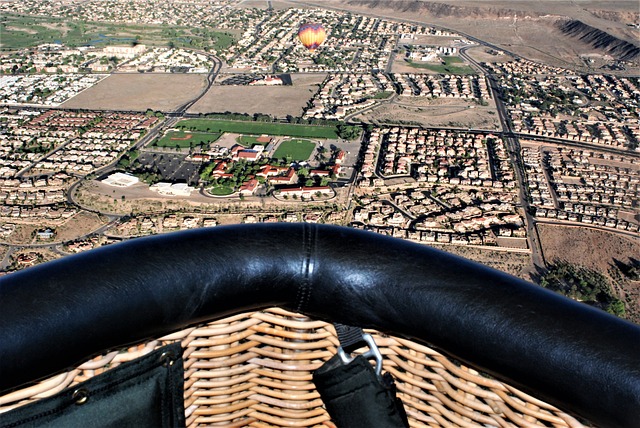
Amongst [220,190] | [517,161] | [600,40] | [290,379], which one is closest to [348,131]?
[517,161]

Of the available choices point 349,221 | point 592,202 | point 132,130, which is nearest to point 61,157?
point 132,130

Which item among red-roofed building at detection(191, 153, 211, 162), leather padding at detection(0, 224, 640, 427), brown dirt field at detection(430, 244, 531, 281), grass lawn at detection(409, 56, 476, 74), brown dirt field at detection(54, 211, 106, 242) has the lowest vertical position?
brown dirt field at detection(54, 211, 106, 242)

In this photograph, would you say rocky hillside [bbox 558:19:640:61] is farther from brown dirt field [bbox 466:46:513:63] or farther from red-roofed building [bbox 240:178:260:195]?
red-roofed building [bbox 240:178:260:195]

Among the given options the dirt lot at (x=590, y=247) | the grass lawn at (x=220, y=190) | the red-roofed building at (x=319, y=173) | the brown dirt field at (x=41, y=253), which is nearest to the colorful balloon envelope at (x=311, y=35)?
the red-roofed building at (x=319, y=173)

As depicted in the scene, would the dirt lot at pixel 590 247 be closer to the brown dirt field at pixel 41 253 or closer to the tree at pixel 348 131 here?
the tree at pixel 348 131

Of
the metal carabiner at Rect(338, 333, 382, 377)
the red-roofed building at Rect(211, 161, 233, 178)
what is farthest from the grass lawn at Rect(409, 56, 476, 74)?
the metal carabiner at Rect(338, 333, 382, 377)

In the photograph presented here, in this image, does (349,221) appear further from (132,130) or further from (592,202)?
(132,130)
